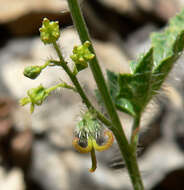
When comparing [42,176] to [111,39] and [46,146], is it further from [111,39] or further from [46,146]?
[111,39]

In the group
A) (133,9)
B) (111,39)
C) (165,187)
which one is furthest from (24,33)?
(165,187)

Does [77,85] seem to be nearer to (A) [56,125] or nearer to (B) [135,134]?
(B) [135,134]

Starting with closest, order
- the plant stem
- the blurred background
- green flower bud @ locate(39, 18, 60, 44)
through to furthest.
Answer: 1. green flower bud @ locate(39, 18, 60, 44)
2. the plant stem
3. the blurred background

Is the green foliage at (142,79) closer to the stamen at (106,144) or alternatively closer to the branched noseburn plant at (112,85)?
the branched noseburn plant at (112,85)

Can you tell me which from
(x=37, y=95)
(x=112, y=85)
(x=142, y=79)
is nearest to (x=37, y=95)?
(x=37, y=95)

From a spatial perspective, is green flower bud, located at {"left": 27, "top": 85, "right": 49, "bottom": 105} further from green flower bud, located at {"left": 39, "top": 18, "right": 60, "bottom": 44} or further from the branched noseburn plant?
green flower bud, located at {"left": 39, "top": 18, "right": 60, "bottom": 44}

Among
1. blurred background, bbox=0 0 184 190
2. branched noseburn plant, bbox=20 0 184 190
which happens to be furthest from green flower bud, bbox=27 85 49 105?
blurred background, bbox=0 0 184 190

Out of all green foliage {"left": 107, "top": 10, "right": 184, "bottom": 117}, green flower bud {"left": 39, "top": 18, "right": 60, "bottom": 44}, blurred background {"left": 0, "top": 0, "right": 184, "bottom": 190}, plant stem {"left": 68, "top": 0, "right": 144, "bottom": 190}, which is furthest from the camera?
blurred background {"left": 0, "top": 0, "right": 184, "bottom": 190}
